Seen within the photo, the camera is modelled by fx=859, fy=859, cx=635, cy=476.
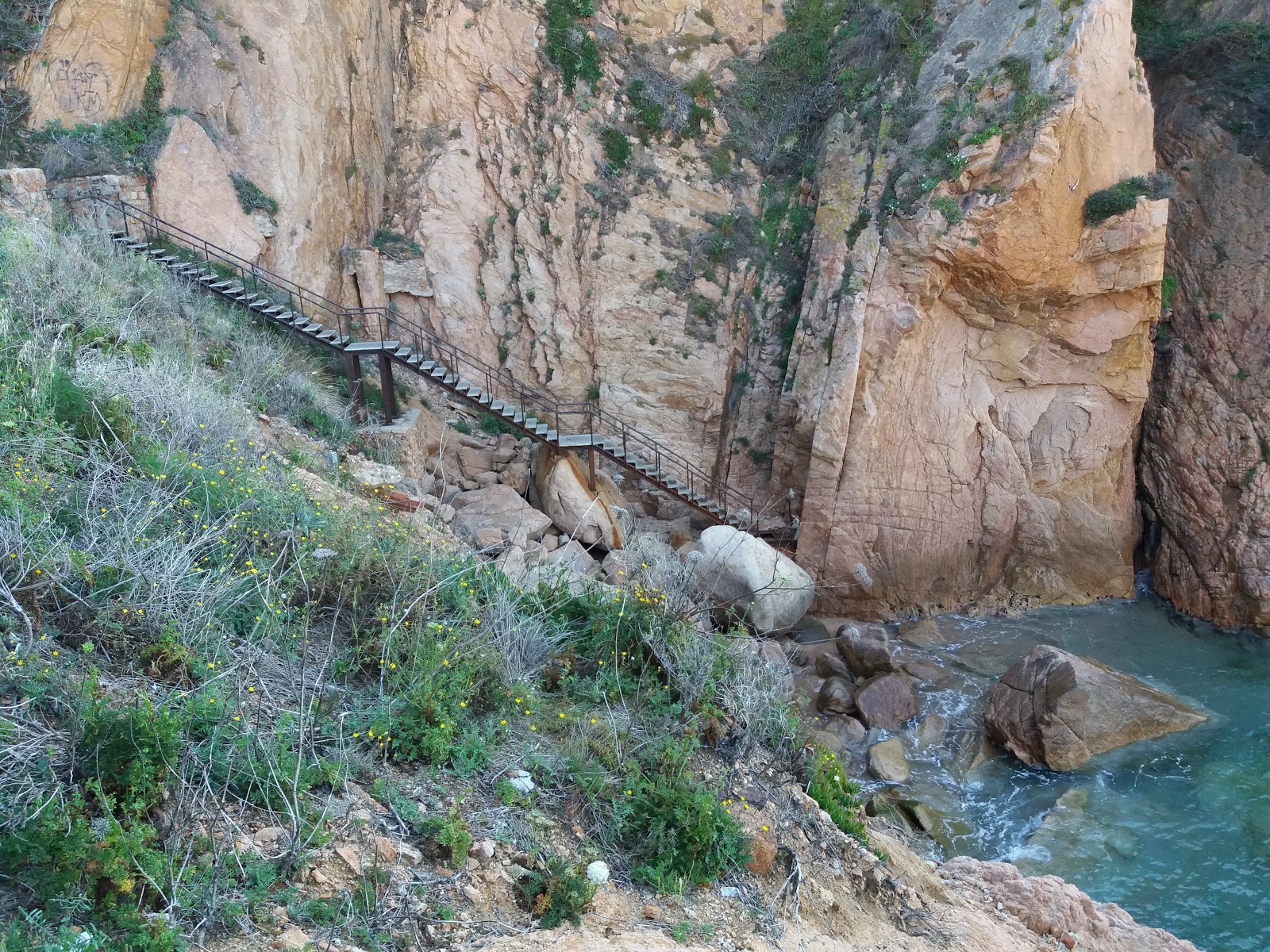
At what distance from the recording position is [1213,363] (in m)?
15.2

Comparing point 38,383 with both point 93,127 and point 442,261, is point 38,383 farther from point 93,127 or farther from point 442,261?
point 442,261

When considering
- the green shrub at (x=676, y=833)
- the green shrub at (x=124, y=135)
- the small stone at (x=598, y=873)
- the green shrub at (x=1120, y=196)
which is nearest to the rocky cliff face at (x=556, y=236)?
the green shrub at (x=124, y=135)

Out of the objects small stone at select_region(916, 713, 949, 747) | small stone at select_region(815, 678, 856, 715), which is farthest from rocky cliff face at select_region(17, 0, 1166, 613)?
small stone at select_region(916, 713, 949, 747)

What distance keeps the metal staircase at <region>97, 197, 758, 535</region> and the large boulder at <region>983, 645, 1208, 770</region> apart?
523cm

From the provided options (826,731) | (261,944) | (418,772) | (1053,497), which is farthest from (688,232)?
(261,944)

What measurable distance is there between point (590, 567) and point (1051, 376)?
29.2 feet

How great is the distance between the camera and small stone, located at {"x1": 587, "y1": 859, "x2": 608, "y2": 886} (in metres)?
4.59

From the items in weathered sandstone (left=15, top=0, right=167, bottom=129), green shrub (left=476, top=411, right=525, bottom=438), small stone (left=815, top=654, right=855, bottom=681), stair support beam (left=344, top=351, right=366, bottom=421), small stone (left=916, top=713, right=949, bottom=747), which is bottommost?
small stone (left=916, top=713, right=949, bottom=747)

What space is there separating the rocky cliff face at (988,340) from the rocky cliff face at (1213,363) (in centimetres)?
86

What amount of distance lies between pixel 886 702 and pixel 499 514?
6172 millimetres

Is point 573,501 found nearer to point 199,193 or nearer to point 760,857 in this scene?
point 199,193

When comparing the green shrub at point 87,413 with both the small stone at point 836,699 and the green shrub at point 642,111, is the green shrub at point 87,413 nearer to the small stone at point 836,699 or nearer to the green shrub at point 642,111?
the small stone at point 836,699

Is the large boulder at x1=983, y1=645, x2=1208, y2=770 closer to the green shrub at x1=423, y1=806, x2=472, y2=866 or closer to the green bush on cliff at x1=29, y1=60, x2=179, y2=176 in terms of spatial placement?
the green shrub at x1=423, y1=806, x2=472, y2=866

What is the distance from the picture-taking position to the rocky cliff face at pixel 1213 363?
574 inches
